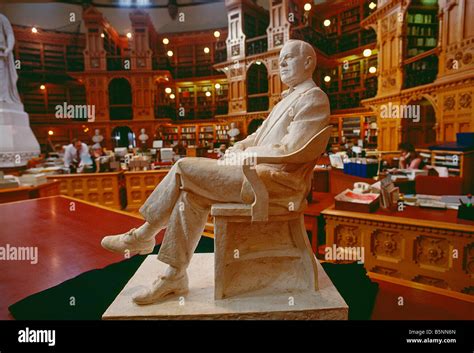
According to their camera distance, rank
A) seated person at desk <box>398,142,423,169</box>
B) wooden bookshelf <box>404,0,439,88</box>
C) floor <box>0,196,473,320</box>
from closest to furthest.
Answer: floor <box>0,196,473,320</box> → seated person at desk <box>398,142,423,169</box> → wooden bookshelf <box>404,0,439,88</box>

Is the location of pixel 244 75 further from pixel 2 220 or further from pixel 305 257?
A: pixel 305 257

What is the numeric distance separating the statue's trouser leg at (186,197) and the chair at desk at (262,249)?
0.09 meters

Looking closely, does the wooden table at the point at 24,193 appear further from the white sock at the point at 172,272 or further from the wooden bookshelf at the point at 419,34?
the wooden bookshelf at the point at 419,34

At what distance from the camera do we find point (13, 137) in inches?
219

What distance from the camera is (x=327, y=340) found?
4.89 feet

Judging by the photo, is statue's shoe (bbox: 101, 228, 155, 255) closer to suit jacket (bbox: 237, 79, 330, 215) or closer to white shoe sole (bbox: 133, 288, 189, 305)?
white shoe sole (bbox: 133, 288, 189, 305)

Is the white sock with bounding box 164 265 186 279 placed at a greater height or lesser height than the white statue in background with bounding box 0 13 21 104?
lesser

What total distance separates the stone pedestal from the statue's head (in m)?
5.63

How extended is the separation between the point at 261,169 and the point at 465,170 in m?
4.03

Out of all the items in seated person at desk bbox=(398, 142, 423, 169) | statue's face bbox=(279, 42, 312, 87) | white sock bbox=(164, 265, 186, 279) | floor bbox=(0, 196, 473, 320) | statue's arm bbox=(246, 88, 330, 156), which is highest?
statue's face bbox=(279, 42, 312, 87)

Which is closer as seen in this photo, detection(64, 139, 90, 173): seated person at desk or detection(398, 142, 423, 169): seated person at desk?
detection(398, 142, 423, 169): seated person at desk

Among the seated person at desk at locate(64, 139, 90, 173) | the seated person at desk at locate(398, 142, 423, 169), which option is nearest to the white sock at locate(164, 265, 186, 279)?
the seated person at desk at locate(398, 142, 423, 169)

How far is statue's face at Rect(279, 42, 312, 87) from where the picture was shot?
160 centimetres

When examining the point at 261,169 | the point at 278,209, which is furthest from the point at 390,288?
the point at 261,169
